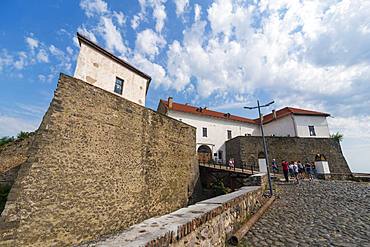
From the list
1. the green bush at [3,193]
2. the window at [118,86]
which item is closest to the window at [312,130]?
the window at [118,86]

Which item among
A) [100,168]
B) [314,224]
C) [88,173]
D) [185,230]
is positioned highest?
[100,168]

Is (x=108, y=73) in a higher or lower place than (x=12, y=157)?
higher

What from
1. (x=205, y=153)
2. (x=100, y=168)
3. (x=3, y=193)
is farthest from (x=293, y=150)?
(x=3, y=193)

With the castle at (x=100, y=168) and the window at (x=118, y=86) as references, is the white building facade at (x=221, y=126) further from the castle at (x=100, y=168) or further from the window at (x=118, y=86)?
the window at (x=118, y=86)

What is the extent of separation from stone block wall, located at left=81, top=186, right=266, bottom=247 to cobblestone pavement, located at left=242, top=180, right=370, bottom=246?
2.00 ft

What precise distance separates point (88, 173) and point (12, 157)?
20.9 ft

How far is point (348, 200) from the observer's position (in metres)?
7.01

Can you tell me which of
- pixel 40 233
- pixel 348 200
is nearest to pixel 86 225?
pixel 40 233

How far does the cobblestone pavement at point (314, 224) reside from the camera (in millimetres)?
3578

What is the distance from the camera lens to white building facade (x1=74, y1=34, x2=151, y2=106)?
13.5 metres

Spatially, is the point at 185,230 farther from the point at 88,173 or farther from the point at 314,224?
the point at 88,173

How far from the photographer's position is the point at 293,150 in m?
23.4

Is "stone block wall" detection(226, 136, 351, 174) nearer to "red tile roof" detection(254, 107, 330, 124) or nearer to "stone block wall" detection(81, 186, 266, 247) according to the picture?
"red tile roof" detection(254, 107, 330, 124)

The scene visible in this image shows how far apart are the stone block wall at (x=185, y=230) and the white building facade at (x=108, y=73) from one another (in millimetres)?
13349
